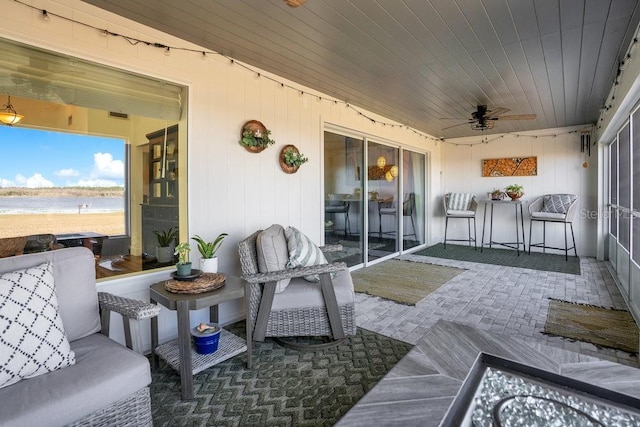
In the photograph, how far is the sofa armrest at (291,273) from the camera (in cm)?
218

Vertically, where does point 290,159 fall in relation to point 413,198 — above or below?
above

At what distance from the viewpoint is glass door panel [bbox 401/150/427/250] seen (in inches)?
237

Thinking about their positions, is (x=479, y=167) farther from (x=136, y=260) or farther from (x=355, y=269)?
(x=136, y=260)

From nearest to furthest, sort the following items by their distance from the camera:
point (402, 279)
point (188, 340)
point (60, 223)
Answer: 1. point (188, 340)
2. point (60, 223)
3. point (402, 279)

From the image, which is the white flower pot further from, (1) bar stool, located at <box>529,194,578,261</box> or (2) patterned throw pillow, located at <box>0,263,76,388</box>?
(1) bar stool, located at <box>529,194,578,261</box>

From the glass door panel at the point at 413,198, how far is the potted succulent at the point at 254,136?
3403mm

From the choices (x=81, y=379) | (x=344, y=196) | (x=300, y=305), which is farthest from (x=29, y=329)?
(x=344, y=196)

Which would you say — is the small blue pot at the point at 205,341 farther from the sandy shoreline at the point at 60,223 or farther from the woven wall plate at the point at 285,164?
the woven wall plate at the point at 285,164

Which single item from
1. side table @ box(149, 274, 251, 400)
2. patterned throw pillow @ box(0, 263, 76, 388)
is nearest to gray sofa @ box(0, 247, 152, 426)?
patterned throw pillow @ box(0, 263, 76, 388)

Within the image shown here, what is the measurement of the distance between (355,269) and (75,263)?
3551 millimetres

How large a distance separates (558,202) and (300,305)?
5563mm

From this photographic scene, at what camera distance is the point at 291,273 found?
2.26 meters

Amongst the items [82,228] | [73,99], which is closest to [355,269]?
[82,228]

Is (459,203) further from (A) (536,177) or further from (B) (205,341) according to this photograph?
(B) (205,341)
